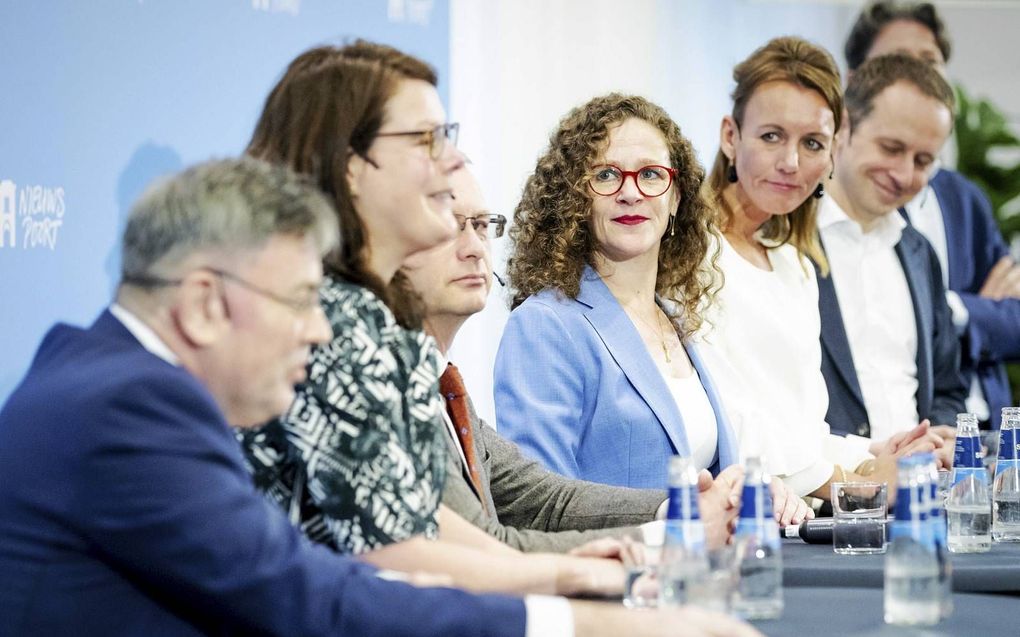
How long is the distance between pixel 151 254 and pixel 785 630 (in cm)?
94

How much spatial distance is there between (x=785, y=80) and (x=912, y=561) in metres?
2.32

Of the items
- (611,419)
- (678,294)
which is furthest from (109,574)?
(678,294)

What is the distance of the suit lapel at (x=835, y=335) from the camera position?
432 centimetres

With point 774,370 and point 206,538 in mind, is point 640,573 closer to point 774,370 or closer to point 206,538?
point 206,538

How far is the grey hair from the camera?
A: 161cm

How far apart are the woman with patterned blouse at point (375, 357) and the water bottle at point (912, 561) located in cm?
40

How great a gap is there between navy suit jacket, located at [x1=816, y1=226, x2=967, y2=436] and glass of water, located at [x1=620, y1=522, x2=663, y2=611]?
208 cm

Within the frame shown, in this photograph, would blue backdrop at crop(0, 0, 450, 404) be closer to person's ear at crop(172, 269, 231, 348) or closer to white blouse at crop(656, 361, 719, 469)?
person's ear at crop(172, 269, 231, 348)

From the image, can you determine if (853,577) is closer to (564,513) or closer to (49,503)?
(564,513)

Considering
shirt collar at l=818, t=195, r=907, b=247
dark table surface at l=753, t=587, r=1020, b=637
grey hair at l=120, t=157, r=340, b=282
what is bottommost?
dark table surface at l=753, t=587, r=1020, b=637

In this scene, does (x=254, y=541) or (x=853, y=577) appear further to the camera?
(x=853, y=577)

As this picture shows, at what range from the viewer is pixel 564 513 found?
279 cm

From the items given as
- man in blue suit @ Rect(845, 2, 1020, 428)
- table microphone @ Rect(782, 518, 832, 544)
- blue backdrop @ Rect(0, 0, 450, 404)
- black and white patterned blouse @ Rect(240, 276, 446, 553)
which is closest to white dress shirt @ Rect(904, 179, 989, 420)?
man in blue suit @ Rect(845, 2, 1020, 428)

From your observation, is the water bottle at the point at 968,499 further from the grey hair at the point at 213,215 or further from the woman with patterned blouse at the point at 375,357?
the grey hair at the point at 213,215
